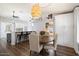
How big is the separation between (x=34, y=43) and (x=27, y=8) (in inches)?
26.1

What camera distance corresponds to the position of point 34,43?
76.3 inches

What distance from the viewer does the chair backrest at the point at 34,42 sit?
192 cm

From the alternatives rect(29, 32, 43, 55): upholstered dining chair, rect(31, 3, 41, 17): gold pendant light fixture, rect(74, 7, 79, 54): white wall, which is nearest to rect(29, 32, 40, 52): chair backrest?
rect(29, 32, 43, 55): upholstered dining chair

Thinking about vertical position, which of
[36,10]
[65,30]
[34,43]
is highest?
[36,10]

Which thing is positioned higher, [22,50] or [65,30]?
[65,30]

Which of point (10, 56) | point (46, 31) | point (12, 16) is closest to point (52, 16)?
point (46, 31)

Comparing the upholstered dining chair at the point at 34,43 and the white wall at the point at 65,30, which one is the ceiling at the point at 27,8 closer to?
the white wall at the point at 65,30

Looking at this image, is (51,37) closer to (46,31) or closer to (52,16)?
(46,31)

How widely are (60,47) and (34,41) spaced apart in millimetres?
494

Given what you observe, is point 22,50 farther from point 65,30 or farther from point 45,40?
point 65,30

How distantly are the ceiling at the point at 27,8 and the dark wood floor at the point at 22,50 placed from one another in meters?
0.56

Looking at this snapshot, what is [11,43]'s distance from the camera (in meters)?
1.90

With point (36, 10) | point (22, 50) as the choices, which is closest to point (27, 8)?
point (36, 10)

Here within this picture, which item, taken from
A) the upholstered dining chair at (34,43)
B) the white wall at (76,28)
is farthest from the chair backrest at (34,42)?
the white wall at (76,28)
